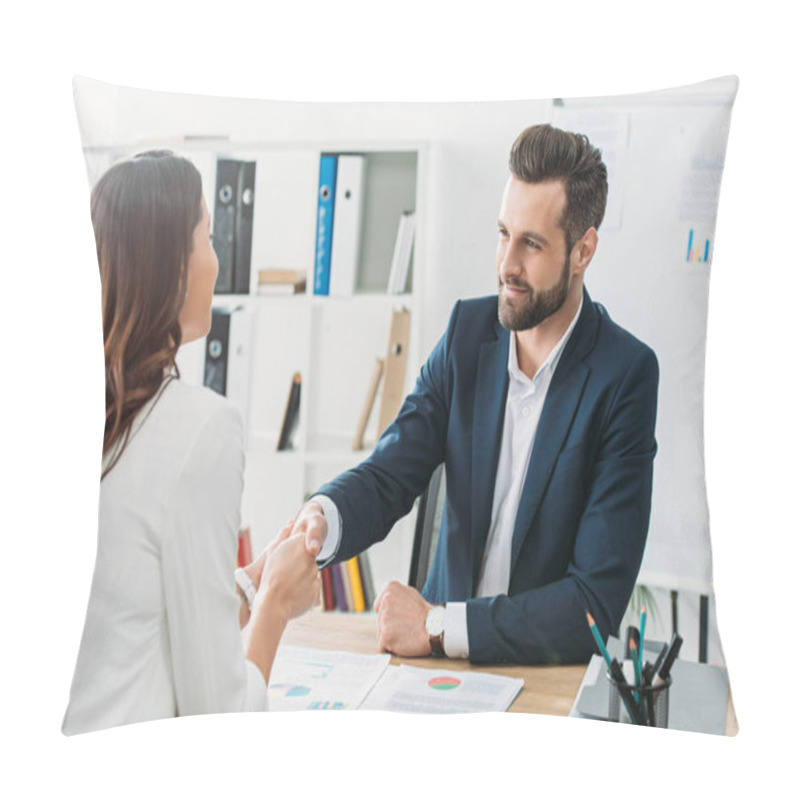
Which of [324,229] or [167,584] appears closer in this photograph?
[167,584]

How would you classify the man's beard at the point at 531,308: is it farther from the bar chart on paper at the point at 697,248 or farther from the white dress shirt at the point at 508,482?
the bar chart on paper at the point at 697,248

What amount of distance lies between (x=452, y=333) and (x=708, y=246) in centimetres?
44

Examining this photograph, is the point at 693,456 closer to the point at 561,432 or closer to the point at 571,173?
the point at 561,432

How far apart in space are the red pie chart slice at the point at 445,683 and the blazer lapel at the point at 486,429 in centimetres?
14

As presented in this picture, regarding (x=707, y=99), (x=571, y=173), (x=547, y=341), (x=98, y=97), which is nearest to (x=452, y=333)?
(x=547, y=341)

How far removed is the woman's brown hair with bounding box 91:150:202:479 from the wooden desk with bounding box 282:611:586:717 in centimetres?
43

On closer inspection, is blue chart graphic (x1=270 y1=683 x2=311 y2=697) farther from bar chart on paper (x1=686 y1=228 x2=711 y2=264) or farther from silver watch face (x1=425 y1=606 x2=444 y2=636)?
bar chart on paper (x1=686 y1=228 x2=711 y2=264)

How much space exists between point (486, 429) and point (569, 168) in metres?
0.45

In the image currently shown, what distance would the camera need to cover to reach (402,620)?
1.94m

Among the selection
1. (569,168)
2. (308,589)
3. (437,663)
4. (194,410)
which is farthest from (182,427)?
(569,168)

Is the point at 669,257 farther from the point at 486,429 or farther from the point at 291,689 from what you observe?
the point at 291,689

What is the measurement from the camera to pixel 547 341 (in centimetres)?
192

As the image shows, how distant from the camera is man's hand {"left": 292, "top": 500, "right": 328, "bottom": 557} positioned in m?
1.95

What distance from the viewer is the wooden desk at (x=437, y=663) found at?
1.87 metres
